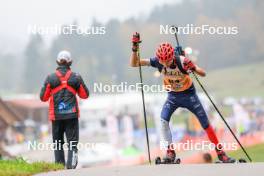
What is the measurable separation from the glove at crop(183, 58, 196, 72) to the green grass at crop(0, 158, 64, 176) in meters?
1.98

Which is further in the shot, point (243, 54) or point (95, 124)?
point (243, 54)

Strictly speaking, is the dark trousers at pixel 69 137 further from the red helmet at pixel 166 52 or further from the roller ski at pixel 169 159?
the red helmet at pixel 166 52

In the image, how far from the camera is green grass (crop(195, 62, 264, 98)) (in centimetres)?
6109

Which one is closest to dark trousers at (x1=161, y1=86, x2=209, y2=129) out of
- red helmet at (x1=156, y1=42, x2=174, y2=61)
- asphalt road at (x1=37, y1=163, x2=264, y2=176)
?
red helmet at (x1=156, y1=42, x2=174, y2=61)

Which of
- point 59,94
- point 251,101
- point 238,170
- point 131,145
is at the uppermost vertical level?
point 251,101

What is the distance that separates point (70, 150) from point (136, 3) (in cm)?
4506

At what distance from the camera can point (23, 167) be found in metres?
8.46

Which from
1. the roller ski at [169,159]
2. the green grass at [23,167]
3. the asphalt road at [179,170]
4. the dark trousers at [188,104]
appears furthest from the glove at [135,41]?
the green grass at [23,167]

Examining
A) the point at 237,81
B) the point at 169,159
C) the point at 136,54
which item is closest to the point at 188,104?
the point at 169,159

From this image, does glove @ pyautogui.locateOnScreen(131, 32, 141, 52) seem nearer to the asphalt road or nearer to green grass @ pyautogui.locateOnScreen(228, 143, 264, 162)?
the asphalt road

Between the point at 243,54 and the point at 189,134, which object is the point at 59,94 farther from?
the point at 243,54

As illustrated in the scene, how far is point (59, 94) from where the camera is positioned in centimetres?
934

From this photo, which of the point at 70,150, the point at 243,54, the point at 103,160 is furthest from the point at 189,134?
the point at 70,150

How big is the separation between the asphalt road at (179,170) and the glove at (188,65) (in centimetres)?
121
